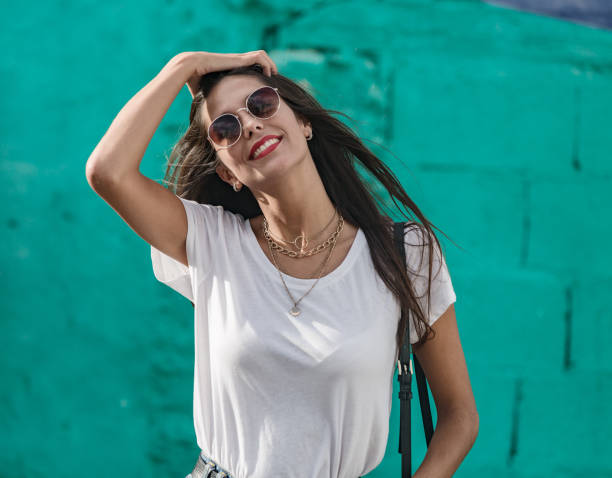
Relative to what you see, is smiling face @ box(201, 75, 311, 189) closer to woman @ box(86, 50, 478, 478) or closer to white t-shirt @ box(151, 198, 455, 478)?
woman @ box(86, 50, 478, 478)

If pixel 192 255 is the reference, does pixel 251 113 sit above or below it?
above

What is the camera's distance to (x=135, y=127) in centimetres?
156

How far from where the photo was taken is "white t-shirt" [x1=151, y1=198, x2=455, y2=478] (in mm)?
1522

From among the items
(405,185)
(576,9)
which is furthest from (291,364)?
(576,9)

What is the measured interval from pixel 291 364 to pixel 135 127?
720 mm

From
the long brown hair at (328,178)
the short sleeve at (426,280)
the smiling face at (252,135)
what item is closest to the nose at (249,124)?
the smiling face at (252,135)

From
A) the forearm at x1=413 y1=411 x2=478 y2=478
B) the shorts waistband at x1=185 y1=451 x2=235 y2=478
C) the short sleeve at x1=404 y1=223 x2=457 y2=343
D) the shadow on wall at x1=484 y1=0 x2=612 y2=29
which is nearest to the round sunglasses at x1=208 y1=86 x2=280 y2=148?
the short sleeve at x1=404 y1=223 x2=457 y2=343

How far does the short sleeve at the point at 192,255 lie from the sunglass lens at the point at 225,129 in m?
0.20

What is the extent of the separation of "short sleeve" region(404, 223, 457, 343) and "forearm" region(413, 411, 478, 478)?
0.86 ft

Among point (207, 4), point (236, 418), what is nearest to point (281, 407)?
point (236, 418)

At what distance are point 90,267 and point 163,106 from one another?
3.90 ft

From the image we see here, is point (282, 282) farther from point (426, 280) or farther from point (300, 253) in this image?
point (426, 280)

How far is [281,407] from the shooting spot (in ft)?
5.02

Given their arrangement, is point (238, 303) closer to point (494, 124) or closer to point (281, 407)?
point (281, 407)
